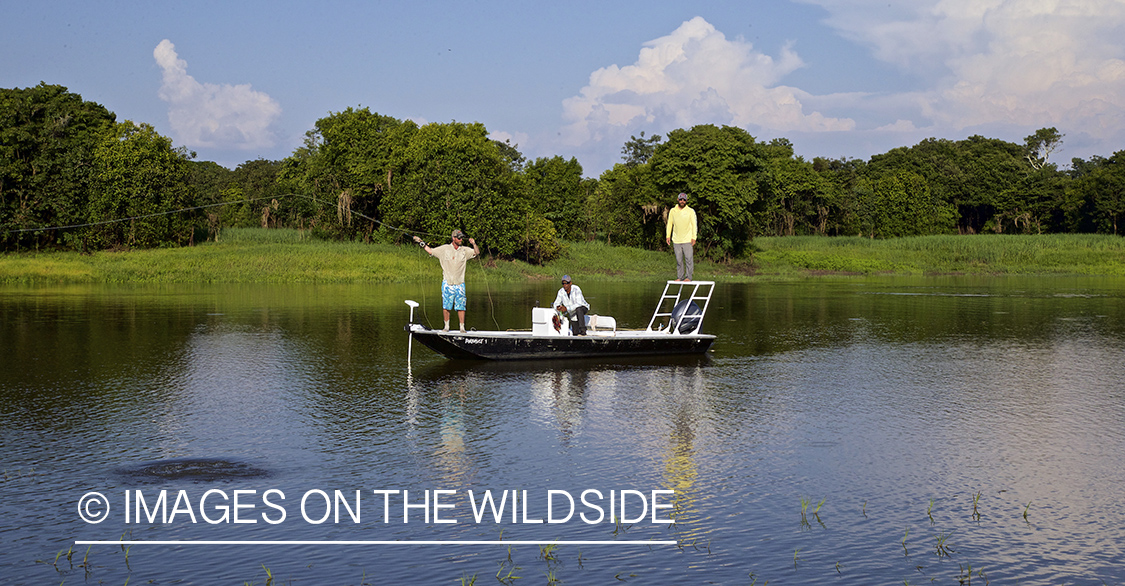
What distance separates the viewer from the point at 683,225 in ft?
67.8

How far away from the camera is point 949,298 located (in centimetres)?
4197

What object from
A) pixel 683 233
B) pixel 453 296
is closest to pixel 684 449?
pixel 453 296

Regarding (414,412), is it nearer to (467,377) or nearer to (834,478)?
(467,377)

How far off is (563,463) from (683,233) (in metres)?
10.1

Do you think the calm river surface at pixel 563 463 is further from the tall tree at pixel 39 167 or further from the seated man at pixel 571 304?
the tall tree at pixel 39 167

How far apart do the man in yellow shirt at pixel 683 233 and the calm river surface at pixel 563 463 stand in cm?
214

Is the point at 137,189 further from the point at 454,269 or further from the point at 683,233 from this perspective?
the point at 683,233

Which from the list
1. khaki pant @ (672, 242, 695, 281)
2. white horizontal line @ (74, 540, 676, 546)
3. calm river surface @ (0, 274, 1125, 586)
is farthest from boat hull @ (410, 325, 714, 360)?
white horizontal line @ (74, 540, 676, 546)

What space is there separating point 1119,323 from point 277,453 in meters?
27.6

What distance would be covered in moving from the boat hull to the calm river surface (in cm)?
38

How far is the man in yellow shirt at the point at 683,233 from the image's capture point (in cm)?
2066

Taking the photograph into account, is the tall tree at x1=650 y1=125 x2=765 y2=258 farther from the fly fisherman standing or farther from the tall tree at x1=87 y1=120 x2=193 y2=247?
the fly fisherman standing

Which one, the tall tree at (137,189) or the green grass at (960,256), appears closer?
the tall tree at (137,189)

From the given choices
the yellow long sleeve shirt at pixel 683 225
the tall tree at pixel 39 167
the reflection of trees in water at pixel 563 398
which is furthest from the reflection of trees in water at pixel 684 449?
the tall tree at pixel 39 167
